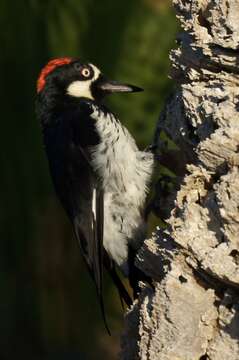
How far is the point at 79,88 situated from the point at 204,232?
218cm

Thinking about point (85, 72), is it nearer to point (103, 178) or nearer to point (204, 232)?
point (103, 178)

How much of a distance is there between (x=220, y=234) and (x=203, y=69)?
61 centimetres

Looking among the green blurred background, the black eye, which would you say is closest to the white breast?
the black eye

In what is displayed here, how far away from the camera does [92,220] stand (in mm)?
4688

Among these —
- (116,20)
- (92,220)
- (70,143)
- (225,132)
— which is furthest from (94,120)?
(225,132)

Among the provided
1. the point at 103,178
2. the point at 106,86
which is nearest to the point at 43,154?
the point at 106,86

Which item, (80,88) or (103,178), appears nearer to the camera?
(103,178)

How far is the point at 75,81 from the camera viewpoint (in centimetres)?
509

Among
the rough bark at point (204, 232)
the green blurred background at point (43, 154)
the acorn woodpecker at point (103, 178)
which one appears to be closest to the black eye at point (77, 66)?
the acorn woodpecker at point (103, 178)

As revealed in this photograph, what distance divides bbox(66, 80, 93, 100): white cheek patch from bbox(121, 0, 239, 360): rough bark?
1.73m

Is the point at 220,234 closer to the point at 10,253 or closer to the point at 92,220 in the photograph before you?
the point at 92,220

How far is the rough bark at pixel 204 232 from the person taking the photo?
3.03 m

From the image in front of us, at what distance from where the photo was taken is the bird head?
5062 mm

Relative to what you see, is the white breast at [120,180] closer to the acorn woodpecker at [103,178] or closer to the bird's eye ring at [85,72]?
the acorn woodpecker at [103,178]
